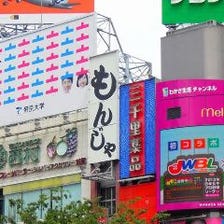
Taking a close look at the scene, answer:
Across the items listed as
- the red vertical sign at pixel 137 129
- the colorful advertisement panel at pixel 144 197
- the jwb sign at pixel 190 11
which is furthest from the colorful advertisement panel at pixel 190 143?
the jwb sign at pixel 190 11

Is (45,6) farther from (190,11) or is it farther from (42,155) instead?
(190,11)

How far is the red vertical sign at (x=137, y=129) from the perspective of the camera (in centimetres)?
5575

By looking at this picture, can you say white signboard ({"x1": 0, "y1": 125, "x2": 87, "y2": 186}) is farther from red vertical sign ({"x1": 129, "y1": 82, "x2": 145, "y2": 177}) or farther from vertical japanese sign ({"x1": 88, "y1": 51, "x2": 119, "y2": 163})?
red vertical sign ({"x1": 129, "y1": 82, "x2": 145, "y2": 177})

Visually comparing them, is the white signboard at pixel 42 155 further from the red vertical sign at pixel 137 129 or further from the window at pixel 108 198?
the red vertical sign at pixel 137 129

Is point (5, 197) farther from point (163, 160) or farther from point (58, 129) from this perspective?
point (163, 160)

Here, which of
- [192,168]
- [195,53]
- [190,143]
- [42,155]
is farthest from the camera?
[42,155]

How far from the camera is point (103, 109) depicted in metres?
58.1

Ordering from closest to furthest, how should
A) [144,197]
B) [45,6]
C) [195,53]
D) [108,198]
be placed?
[144,197] < [195,53] < [108,198] < [45,6]

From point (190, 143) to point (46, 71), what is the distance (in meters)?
12.0

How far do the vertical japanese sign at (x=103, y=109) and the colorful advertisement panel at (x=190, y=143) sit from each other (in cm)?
295

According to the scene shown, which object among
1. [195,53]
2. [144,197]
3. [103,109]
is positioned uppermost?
[195,53]

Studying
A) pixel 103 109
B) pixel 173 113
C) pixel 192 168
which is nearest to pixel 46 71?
pixel 103 109

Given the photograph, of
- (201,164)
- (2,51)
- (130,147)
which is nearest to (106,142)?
Answer: (130,147)

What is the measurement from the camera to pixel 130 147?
184 ft
